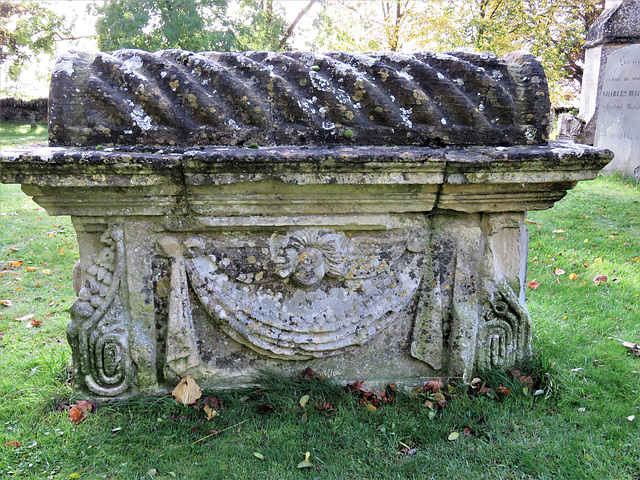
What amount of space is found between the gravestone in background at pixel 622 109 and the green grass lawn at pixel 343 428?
5187mm

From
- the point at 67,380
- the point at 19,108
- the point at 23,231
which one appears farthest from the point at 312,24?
the point at 67,380

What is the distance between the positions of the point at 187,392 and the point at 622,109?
26.0 ft

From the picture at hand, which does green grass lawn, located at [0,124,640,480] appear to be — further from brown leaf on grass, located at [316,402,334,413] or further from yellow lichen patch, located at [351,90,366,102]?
yellow lichen patch, located at [351,90,366,102]

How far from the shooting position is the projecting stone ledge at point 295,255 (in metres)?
1.97

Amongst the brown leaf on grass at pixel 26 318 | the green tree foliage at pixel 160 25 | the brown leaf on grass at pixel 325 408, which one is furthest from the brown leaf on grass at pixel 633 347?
the green tree foliage at pixel 160 25

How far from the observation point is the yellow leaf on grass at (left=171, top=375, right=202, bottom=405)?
7.44 ft

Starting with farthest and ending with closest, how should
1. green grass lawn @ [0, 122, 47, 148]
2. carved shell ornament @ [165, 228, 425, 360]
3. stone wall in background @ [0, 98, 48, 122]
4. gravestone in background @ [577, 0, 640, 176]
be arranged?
stone wall in background @ [0, 98, 48, 122]
green grass lawn @ [0, 122, 47, 148]
gravestone in background @ [577, 0, 640, 176]
carved shell ornament @ [165, 228, 425, 360]

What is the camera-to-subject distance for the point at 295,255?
2.20 m

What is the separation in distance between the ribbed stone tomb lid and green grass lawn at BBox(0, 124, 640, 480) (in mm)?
1285

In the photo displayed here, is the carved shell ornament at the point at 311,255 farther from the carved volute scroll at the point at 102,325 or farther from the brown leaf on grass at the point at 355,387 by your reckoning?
the carved volute scroll at the point at 102,325

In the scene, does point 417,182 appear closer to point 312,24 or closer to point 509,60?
point 509,60

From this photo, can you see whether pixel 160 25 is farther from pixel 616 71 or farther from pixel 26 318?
pixel 616 71

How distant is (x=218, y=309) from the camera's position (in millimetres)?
2229

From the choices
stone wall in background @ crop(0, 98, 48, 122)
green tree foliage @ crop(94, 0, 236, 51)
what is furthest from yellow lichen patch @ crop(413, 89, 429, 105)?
stone wall in background @ crop(0, 98, 48, 122)
